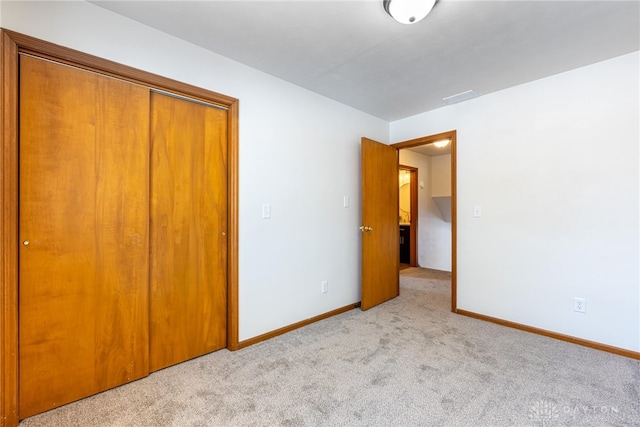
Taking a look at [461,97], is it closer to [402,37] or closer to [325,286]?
[402,37]

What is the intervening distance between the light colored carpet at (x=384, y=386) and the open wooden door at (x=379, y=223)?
0.80m

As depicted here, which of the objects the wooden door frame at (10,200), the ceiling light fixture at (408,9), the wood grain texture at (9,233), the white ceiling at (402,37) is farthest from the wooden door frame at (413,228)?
the wood grain texture at (9,233)

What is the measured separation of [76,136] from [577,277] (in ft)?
12.3

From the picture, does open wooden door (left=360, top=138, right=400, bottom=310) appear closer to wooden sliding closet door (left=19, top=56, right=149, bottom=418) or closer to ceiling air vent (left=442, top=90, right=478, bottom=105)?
ceiling air vent (left=442, top=90, right=478, bottom=105)

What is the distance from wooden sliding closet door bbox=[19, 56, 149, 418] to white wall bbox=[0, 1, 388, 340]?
0.26 meters

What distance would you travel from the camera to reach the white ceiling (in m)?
1.70

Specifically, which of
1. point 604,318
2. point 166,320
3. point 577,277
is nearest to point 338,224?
point 166,320

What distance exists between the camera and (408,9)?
1.62 m

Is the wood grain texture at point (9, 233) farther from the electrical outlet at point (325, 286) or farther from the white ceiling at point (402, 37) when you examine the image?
the electrical outlet at point (325, 286)

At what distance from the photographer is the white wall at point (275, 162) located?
170 cm

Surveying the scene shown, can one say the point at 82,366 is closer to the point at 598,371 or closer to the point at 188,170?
the point at 188,170

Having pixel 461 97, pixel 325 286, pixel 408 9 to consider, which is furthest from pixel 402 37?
pixel 325 286

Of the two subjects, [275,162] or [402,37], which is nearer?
[402,37]

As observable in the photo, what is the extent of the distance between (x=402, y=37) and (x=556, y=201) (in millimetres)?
1936
